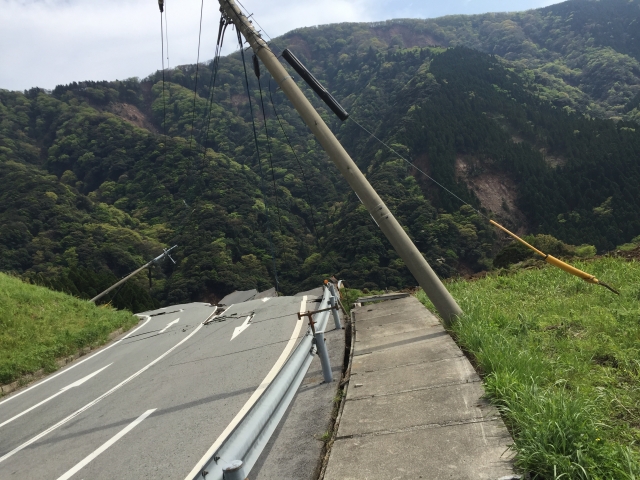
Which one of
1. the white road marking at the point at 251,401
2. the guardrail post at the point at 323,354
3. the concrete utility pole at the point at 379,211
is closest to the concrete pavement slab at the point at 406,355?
the guardrail post at the point at 323,354

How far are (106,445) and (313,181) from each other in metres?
86.9

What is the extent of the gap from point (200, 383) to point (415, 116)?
98.1 metres

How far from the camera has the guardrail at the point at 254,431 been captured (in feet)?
7.62

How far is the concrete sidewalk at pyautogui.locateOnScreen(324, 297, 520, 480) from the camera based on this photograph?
3.21 m

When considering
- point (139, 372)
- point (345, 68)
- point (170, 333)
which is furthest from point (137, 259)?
point (345, 68)

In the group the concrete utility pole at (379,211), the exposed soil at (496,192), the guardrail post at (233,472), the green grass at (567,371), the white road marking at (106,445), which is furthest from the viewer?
the exposed soil at (496,192)

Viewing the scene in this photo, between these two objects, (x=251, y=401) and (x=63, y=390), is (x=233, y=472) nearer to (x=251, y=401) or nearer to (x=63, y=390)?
(x=251, y=401)

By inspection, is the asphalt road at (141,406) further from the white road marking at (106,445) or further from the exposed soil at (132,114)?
the exposed soil at (132,114)

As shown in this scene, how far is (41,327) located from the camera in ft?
47.0

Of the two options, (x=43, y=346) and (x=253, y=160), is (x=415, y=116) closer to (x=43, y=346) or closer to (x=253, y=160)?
(x=253, y=160)

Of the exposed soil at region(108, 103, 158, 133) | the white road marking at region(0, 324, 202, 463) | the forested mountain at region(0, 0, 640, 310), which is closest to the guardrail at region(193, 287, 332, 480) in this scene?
the white road marking at region(0, 324, 202, 463)

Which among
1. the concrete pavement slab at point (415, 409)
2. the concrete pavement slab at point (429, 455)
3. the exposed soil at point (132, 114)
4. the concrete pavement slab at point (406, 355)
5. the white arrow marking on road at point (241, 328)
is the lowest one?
the white arrow marking on road at point (241, 328)

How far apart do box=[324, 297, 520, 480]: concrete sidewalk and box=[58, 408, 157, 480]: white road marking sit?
9.28ft

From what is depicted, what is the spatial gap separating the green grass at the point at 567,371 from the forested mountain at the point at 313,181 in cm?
2101
